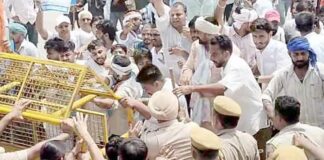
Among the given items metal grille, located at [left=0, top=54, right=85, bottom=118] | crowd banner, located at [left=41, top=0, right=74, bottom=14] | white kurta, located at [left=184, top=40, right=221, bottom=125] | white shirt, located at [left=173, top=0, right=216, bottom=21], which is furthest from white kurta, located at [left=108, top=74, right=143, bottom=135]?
crowd banner, located at [left=41, top=0, right=74, bottom=14]

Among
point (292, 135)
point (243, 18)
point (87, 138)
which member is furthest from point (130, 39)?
point (87, 138)

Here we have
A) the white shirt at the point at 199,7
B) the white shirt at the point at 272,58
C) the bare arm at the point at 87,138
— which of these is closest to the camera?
the bare arm at the point at 87,138

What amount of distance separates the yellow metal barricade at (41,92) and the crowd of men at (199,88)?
0.57ft

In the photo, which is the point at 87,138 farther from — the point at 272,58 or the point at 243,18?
the point at 243,18

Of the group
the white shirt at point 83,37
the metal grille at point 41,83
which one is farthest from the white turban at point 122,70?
the white shirt at point 83,37

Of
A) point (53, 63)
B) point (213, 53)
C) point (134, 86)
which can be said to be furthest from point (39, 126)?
point (213, 53)

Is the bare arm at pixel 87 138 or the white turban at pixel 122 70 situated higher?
the white turban at pixel 122 70

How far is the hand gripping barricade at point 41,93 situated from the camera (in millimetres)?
4809

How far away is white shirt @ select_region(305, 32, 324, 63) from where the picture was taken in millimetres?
6797

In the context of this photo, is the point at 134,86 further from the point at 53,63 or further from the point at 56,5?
the point at 56,5

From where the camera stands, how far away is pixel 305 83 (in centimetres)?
569

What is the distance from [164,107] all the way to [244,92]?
4.08ft

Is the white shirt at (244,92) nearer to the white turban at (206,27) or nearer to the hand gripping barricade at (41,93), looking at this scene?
the white turban at (206,27)

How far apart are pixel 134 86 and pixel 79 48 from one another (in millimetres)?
3094
